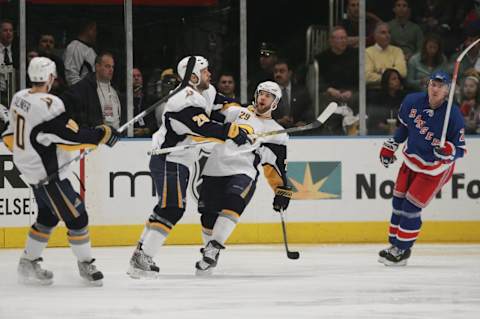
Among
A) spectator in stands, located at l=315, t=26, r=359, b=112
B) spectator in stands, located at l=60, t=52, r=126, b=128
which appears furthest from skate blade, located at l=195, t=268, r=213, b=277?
spectator in stands, located at l=315, t=26, r=359, b=112

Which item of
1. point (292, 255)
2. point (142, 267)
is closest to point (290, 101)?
point (292, 255)

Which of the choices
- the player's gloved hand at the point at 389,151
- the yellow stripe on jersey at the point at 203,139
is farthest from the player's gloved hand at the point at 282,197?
the yellow stripe on jersey at the point at 203,139

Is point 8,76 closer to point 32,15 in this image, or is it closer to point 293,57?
point 32,15

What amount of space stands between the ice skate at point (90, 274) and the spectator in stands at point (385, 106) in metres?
3.53

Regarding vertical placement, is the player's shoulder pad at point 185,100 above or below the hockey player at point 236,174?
above

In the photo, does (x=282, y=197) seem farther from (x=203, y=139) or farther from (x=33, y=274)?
(x=33, y=274)

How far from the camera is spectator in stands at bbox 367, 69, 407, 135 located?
31.6ft

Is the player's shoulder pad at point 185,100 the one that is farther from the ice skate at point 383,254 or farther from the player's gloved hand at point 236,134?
the ice skate at point 383,254

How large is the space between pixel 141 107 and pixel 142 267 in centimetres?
257

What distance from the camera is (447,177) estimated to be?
7945 millimetres

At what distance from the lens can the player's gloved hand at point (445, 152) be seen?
7.61 meters

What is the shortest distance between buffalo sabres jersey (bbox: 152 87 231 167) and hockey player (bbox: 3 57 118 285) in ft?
1.56

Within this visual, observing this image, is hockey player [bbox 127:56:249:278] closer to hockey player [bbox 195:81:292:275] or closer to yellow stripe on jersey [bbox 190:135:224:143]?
yellow stripe on jersey [bbox 190:135:224:143]

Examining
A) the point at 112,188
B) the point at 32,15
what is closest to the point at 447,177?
the point at 112,188
